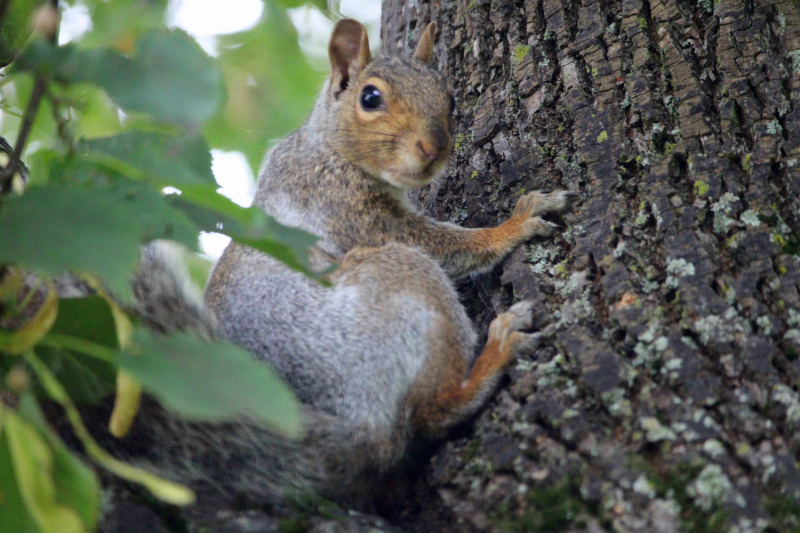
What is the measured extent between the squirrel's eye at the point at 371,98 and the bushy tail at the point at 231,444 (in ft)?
3.63

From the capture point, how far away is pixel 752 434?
139 centimetres

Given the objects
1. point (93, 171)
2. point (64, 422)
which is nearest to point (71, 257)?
point (93, 171)

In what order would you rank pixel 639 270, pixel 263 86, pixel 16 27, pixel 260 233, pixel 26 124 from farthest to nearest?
pixel 263 86 → pixel 639 270 → pixel 16 27 → pixel 260 233 → pixel 26 124

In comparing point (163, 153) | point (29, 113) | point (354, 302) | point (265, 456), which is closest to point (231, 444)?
point (265, 456)

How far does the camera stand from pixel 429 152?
7.93 feet

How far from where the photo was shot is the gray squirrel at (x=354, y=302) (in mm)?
1652

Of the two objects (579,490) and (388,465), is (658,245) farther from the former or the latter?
(388,465)

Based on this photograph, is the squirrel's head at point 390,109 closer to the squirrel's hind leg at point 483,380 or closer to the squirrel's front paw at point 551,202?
the squirrel's front paw at point 551,202

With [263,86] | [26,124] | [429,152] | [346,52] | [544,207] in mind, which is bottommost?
[26,124]

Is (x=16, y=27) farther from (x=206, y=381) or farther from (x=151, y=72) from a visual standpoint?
(x=206, y=381)

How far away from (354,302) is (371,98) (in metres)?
0.98

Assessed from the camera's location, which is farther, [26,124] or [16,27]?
[16,27]

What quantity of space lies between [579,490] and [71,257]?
A: 1055mm

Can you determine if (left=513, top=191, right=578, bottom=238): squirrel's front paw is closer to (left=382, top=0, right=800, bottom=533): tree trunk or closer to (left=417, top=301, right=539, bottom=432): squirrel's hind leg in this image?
(left=382, top=0, right=800, bottom=533): tree trunk
